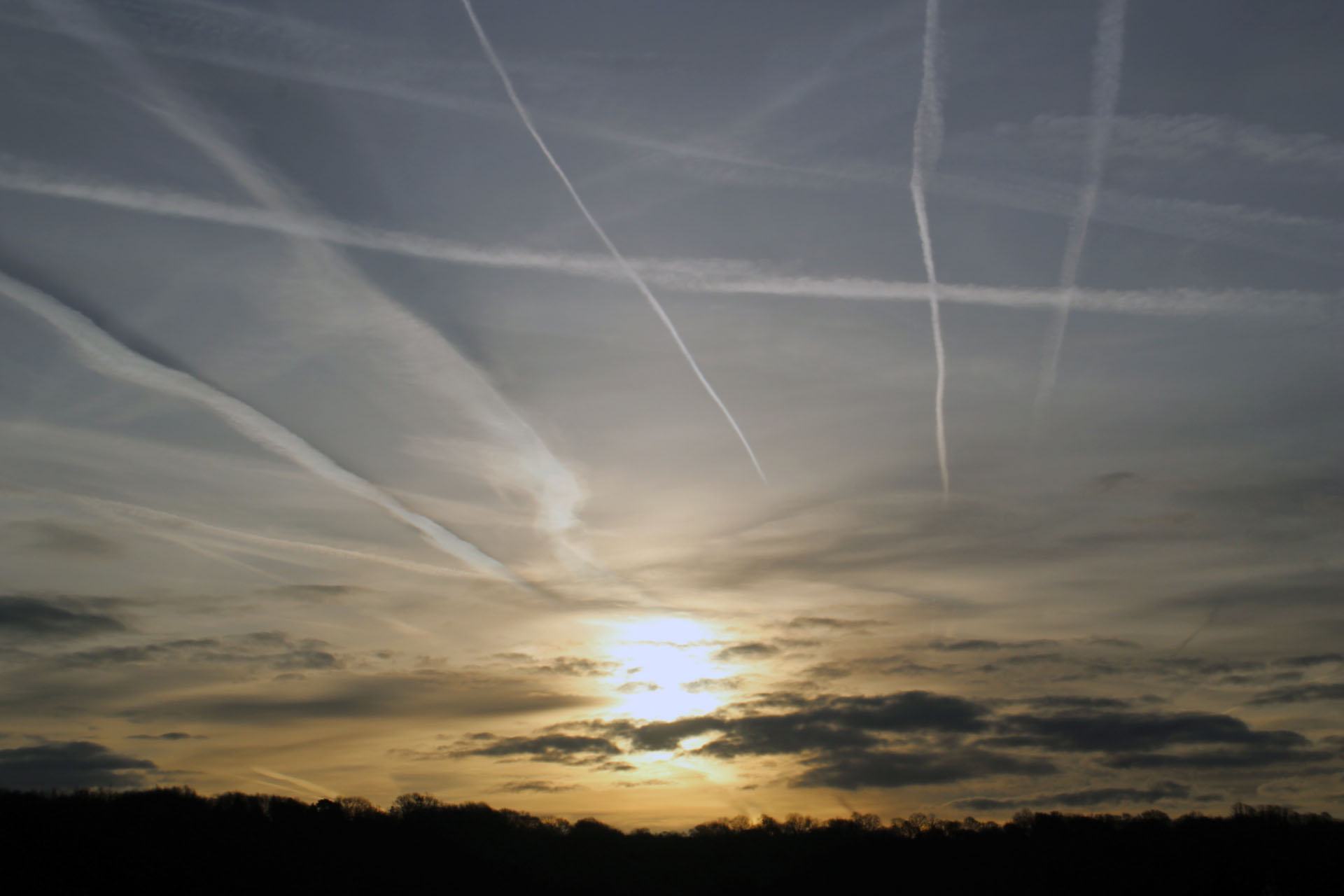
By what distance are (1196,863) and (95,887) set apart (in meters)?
162

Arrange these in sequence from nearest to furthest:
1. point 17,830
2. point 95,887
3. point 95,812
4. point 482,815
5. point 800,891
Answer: point 95,887
point 17,830
point 95,812
point 800,891
point 482,815

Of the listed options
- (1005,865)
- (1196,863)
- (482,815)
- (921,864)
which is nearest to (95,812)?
(482,815)

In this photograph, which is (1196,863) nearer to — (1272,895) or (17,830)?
(1272,895)

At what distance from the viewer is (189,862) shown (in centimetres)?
12262

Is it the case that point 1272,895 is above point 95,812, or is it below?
below

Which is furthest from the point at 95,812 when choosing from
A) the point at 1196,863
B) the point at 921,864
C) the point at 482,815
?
the point at 1196,863

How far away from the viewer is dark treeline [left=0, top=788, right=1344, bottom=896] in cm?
12331

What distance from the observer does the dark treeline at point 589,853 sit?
12331cm

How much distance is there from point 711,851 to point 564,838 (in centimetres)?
2666

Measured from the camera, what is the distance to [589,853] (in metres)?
169

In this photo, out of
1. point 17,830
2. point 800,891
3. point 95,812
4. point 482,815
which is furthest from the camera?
point 482,815

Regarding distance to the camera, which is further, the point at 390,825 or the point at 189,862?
the point at 390,825

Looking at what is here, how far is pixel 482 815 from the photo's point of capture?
185 m

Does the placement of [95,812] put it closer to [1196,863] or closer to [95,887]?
[95,887]
